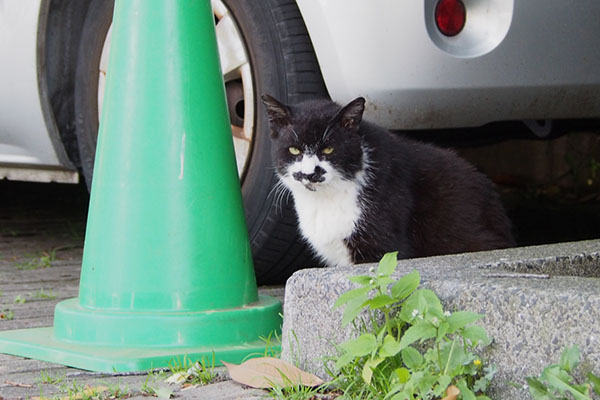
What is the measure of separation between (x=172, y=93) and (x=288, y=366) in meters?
0.89

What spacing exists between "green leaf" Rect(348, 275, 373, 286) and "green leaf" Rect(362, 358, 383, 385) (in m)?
0.17

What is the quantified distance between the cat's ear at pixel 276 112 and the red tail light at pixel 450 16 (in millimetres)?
559

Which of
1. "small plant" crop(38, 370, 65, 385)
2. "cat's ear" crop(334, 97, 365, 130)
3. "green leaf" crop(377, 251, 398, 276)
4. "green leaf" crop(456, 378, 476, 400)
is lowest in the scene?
"small plant" crop(38, 370, 65, 385)

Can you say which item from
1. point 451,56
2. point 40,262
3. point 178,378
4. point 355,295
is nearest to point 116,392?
point 178,378

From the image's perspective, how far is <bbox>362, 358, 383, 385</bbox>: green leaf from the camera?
196cm

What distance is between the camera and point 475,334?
187 centimetres

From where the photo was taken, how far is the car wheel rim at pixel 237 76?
335 cm

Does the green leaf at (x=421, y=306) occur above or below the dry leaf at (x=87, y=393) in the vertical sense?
above

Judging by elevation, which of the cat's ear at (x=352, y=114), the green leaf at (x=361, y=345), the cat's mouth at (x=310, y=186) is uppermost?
the cat's ear at (x=352, y=114)

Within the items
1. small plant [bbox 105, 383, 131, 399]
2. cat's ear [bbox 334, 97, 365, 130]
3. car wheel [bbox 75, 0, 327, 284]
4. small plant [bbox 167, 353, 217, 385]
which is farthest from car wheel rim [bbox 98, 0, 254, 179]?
small plant [bbox 105, 383, 131, 399]

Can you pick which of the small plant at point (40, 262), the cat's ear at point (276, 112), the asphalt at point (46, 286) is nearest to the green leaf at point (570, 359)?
the asphalt at point (46, 286)

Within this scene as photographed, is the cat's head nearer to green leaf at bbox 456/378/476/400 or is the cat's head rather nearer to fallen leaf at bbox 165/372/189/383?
fallen leaf at bbox 165/372/189/383

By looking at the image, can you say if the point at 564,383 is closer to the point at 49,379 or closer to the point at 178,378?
the point at 178,378

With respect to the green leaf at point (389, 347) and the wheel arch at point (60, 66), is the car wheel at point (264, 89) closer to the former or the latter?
the wheel arch at point (60, 66)
